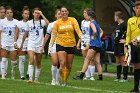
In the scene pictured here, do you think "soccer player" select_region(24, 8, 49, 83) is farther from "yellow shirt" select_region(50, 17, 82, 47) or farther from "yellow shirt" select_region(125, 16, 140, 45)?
"yellow shirt" select_region(125, 16, 140, 45)

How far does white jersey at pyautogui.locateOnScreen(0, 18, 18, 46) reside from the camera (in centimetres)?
1800

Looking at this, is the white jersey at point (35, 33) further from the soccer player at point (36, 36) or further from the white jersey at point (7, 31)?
the white jersey at point (7, 31)

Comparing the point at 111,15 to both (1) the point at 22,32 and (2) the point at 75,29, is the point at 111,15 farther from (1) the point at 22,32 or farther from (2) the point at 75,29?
(2) the point at 75,29

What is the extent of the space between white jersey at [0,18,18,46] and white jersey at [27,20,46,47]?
1472mm

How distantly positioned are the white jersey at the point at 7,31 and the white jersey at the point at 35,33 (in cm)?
147

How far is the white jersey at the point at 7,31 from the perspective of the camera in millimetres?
18000

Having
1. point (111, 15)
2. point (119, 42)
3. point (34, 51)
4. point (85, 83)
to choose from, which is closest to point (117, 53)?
point (119, 42)

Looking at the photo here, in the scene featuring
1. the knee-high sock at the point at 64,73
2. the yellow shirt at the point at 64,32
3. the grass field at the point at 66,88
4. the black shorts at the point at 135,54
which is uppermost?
the yellow shirt at the point at 64,32

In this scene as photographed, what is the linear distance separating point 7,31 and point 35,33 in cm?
180

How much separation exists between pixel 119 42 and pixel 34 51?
337cm

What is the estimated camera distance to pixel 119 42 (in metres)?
18.4

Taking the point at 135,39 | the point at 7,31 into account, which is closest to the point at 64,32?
the point at 135,39

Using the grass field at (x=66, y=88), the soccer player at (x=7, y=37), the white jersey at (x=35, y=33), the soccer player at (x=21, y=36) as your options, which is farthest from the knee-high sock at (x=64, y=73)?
the soccer player at (x=7, y=37)

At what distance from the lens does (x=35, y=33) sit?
1661 centimetres
